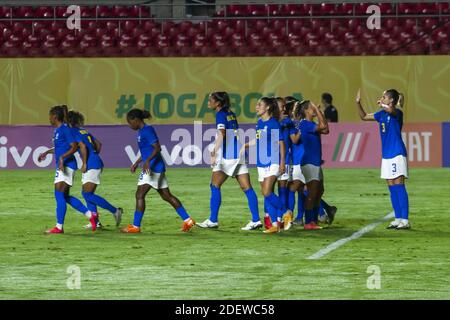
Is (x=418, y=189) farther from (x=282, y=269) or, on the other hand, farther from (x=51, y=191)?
(x=282, y=269)

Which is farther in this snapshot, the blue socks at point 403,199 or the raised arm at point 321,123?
the blue socks at point 403,199

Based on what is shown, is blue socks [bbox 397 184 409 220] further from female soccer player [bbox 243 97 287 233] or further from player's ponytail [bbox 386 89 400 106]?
Answer: female soccer player [bbox 243 97 287 233]

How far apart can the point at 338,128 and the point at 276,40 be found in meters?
5.69

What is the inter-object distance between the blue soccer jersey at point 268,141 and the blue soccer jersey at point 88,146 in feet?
7.98

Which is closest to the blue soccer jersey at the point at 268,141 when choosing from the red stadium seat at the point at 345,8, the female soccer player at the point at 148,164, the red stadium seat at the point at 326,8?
the female soccer player at the point at 148,164

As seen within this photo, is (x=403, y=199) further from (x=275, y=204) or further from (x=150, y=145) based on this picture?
(x=150, y=145)

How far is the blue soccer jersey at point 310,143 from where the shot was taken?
16.2m

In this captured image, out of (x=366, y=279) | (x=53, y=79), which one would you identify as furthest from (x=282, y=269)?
(x=53, y=79)

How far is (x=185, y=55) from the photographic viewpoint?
32469 mm

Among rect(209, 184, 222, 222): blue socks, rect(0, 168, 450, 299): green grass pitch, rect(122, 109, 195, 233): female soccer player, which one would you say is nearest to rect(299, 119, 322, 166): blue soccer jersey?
rect(0, 168, 450, 299): green grass pitch

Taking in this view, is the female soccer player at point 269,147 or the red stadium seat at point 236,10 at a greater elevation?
the red stadium seat at point 236,10

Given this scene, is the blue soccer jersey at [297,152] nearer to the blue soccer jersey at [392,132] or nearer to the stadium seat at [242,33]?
the blue soccer jersey at [392,132]

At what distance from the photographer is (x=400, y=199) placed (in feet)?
52.5

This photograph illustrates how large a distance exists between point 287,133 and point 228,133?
81 cm
